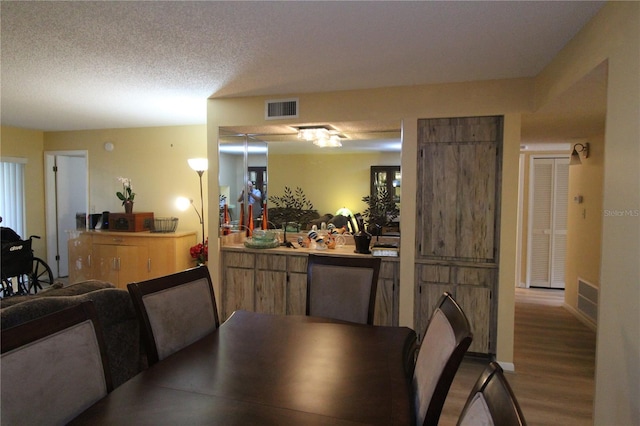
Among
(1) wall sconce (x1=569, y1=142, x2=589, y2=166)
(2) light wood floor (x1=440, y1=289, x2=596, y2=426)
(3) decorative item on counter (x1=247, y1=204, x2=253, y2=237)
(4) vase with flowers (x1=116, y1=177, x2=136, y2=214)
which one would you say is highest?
(1) wall sconce (x1=569, y1=142, x2=589, y2=166)

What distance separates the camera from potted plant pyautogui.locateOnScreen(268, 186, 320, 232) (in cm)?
420

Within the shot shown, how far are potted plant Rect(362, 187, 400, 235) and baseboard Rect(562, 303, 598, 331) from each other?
2618 mm

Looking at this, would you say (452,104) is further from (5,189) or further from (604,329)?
(5,189)

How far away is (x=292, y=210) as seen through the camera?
4.23m

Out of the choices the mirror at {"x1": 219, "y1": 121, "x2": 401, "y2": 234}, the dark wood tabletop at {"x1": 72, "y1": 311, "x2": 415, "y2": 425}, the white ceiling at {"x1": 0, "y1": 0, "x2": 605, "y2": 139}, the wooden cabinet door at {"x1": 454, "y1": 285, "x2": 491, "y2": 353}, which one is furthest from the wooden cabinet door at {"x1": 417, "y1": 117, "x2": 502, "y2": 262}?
the dark wood tabletop at {"x1": 72, "y1": 311, "x2": 415, "y2": 425}

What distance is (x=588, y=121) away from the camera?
3373mm

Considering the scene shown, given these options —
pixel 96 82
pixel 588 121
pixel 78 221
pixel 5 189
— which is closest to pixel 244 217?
pixel 96 82

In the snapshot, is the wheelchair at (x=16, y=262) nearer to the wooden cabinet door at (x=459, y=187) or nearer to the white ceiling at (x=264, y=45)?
the white ceiling at (x=264, y=45)

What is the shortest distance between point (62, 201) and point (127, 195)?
4.90ft

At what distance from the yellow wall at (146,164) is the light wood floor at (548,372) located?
3884 millimetres

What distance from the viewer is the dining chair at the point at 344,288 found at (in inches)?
89.0

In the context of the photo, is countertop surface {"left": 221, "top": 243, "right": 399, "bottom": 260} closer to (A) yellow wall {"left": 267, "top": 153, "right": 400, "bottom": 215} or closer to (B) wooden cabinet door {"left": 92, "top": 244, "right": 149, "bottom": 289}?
(A) yellow wall {"left": 267, "top": 153, "right": 400, "bottom": 215}

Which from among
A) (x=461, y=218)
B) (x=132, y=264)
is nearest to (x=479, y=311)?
(x=461, y=218)

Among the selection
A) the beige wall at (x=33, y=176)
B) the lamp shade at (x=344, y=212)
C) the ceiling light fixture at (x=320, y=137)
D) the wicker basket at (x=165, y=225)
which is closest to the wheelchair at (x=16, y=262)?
the beige wall at (x=33, y=176)
